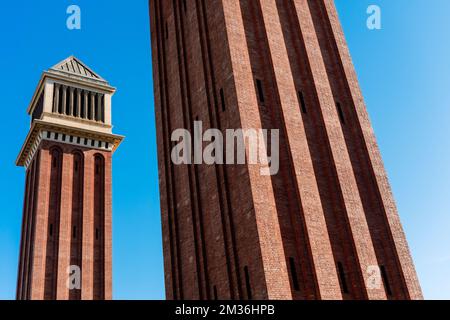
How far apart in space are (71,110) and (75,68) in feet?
22.4

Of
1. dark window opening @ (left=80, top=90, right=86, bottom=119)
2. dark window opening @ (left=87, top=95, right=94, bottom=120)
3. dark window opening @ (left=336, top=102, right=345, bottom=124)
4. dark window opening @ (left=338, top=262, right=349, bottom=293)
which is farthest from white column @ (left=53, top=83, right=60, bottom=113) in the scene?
dark window opening @ (left=338, top=262, right=349, bottom=293)

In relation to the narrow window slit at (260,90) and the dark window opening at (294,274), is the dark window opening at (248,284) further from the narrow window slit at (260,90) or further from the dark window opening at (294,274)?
the narrow window slit at (260,90)

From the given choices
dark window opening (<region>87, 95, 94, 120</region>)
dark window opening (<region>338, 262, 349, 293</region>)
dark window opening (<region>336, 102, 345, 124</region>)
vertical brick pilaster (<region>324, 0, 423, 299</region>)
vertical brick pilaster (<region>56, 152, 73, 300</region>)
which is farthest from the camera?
dark window opening (<region>87, 95, 94, 120</region>)

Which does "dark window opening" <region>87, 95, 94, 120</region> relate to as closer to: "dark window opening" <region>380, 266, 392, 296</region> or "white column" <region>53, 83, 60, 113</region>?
"white column" <region>53, 83, 60, 113</region>

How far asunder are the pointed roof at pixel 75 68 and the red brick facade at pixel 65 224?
9.60m

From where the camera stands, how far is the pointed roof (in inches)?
2066

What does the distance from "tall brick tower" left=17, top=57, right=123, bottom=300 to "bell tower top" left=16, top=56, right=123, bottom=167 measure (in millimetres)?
92

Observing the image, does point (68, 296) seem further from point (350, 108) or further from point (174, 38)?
point (350, 108)

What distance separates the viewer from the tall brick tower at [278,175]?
1623 cm

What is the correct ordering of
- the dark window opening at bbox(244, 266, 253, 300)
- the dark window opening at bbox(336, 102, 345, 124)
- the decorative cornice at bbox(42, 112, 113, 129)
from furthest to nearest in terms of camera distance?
the decorative cornice at bbox(42, 112, 113, 129)
the dark window opening at bbox(336, 102, 345, 124)
the dark window opening at bbox(244, 266, 253, 300)

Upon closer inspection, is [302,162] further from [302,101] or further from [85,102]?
[85,102]

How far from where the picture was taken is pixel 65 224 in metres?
43.6

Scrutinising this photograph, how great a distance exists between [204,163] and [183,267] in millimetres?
4261
